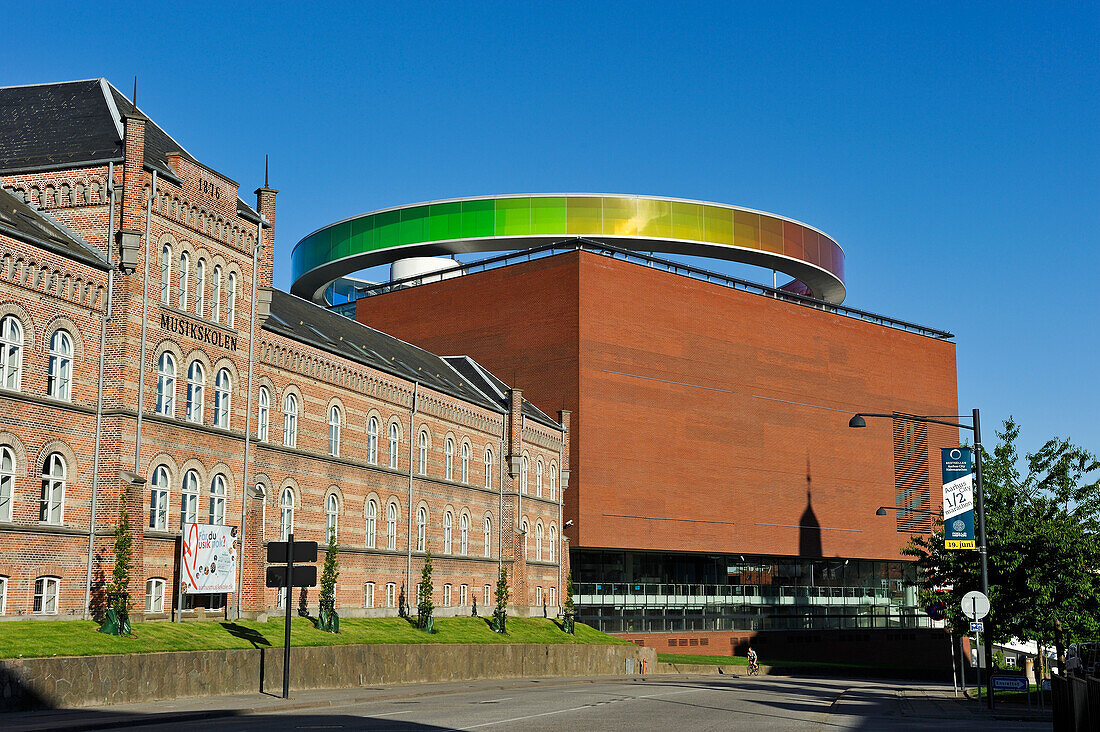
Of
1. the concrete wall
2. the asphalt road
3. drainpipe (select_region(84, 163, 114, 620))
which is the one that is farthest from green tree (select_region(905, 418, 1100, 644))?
drainpipe (select_region(84, 163, 114, 620))

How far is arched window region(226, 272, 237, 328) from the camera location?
127 feet

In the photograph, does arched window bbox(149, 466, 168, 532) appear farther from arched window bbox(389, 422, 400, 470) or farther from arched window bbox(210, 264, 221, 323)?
arched window bbox(389, 422, 400, 470)

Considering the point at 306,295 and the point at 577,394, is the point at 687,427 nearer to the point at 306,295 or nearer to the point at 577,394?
the point at 577,394

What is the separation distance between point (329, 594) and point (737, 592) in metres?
41.0

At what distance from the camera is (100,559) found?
32.2 m

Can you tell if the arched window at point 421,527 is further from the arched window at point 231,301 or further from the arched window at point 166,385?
the arched window at point 166,385

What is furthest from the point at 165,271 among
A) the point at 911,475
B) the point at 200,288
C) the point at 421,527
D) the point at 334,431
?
the point at 911,475

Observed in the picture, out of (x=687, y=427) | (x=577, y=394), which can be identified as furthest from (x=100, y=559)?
(x=687, y=427)

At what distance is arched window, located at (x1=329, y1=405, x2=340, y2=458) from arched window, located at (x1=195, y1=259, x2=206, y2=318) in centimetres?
982

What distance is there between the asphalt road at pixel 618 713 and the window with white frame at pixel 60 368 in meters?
10.9

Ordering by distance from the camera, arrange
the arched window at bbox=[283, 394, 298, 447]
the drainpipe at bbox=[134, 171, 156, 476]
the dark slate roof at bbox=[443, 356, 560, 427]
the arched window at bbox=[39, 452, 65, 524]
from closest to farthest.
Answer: the arched window at bbox=[39, 452, 65, 524]
the drainpipe at bbox=[134, 171, 156, 476]
the arched window at bbox=[283, 394, 298, 447]
the dark slate roof at bbox=[443, 356, 560, 427]

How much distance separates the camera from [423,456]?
52969 mm

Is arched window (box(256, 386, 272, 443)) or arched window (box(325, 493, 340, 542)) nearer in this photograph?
arched window (box(256, 386, 272, 443))

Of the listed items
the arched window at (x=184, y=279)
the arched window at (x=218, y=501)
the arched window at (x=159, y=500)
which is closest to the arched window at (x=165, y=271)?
the arched window at (x=184, y=279)
